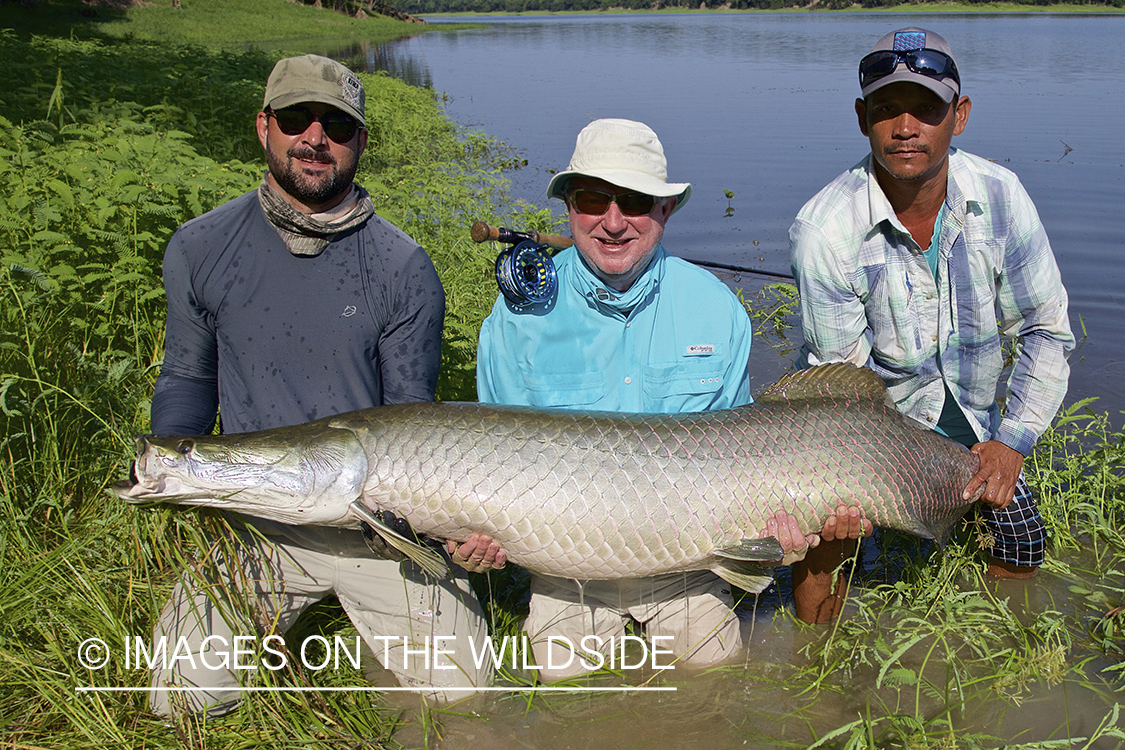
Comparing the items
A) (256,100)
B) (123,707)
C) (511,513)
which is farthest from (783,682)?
(256,100)

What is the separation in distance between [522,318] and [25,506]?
2.09 metres

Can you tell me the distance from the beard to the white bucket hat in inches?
33.1

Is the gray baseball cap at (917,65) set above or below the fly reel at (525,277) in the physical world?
above

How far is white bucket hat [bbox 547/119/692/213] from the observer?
9.87 ft

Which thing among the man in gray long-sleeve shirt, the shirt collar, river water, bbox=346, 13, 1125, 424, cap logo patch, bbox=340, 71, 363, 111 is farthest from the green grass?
the shirt collar

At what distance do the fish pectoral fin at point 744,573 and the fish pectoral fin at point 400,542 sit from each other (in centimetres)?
98

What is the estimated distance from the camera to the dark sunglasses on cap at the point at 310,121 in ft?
10.4

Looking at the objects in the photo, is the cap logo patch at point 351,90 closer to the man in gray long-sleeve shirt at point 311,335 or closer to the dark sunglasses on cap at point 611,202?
the man in gray long-sleeve shirt at point 311,335

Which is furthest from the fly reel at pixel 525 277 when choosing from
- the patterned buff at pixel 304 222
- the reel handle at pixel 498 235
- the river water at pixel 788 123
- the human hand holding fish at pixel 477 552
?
the river water at pixel 788 123

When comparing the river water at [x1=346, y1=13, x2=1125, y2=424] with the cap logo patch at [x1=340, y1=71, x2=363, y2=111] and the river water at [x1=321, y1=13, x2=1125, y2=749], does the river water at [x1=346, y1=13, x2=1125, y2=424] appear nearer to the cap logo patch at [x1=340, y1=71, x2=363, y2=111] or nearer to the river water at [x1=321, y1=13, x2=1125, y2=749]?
the river water at [x1=321, y1=13, x2=1125, y2=749]

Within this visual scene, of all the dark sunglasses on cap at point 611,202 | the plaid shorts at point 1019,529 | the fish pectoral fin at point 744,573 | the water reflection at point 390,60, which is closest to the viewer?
the fish pectoral fin at point 744,573

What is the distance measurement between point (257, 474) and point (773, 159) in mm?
11549

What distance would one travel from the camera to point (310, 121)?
10.4ft

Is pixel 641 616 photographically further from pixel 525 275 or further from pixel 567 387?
pixel 525 275
